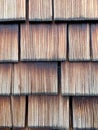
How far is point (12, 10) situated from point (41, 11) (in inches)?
5.5

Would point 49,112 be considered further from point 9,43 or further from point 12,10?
point 12,10

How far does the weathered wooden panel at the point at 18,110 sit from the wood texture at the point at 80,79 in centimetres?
21

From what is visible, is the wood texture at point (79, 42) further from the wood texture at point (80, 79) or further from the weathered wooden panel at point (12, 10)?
the weathered wooden panel at point (12, 10)

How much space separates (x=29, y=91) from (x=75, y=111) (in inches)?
9.5

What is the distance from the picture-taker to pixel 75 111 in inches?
44.9

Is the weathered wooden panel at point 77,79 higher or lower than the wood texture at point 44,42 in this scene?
lower

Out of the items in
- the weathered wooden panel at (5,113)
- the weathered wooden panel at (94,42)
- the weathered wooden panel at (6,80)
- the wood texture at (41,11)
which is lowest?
the weathered wooden panel at (5,113)

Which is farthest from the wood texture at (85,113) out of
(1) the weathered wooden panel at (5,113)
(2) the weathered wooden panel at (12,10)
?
(2) the weathered wooden panel at (12,10)

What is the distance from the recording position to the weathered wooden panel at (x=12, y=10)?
1.13 metres

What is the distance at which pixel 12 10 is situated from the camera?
113 centimetres

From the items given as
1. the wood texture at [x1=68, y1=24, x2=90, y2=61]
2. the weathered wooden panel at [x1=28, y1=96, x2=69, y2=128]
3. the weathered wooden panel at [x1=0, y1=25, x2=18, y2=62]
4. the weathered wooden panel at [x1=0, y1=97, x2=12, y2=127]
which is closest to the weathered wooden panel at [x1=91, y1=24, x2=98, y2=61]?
the wood texture at [x1=68, y1=24, x2=90, y2=61]

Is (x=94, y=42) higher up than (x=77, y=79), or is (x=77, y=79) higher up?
(x=94, y=42)

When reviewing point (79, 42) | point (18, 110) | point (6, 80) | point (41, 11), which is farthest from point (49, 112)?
point (41, 11)

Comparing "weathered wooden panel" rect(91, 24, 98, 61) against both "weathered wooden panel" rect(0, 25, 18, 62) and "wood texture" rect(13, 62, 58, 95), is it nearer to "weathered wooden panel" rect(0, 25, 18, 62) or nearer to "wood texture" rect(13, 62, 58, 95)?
"wood texture" rect(13, 62, 58, 95)
